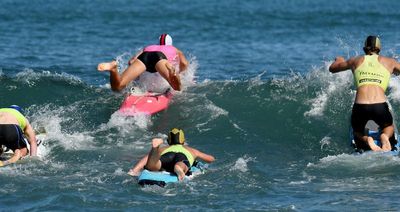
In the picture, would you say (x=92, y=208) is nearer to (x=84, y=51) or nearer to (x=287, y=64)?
(x=287, y=64)

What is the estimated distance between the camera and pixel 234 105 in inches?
679

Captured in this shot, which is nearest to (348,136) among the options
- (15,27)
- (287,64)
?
(287,64)

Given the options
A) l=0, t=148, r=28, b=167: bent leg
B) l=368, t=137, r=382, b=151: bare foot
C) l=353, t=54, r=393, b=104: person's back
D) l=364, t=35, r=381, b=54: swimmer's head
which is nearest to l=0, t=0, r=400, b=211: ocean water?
l=368, t=137, r=382, b=151: bare foot

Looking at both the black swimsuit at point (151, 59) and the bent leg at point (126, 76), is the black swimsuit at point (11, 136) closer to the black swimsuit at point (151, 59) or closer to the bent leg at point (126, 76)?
the bent leg at point (126, 76)

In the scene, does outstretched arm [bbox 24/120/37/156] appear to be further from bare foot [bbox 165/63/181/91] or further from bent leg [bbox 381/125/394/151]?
bent leg [bbox 381/125/394/151]

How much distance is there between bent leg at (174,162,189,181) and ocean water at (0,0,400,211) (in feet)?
0.74

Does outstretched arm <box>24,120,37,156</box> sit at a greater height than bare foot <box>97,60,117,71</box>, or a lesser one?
lesser

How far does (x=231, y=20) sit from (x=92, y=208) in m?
25.1

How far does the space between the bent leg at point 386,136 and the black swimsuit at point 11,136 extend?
5.70 metres

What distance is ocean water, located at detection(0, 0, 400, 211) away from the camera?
11312 millimetres

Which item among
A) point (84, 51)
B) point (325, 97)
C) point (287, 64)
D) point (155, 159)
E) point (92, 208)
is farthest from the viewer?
point (84, 51)

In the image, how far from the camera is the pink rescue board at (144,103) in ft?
52.4

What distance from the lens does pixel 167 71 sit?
1647 centimetres

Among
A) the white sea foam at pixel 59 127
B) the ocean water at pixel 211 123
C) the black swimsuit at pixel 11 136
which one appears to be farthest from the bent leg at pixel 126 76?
the black swimsuit at pixel 11 136
